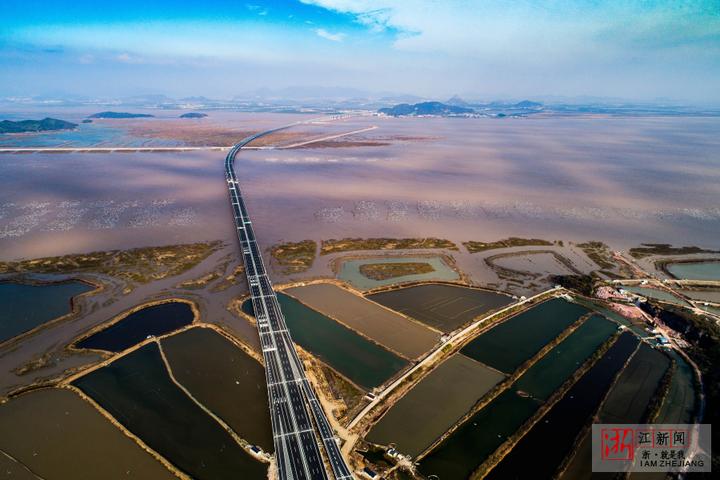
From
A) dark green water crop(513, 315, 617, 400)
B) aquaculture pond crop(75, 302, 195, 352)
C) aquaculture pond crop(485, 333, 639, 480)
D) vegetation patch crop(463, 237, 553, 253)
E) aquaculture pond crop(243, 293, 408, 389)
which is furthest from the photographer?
vegetation patch crop(463, 237, 553, 253)

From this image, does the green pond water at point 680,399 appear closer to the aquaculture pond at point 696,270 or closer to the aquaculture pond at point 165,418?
the aquaculture pond at point 696,270

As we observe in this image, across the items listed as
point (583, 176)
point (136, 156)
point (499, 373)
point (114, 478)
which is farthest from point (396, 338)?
point (136, 156)

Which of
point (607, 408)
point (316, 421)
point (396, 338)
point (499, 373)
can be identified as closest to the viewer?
point (316, 421)

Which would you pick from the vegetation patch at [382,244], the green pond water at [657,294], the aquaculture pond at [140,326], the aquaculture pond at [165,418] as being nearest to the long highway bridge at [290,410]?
the aquaculture pond at [165,418]

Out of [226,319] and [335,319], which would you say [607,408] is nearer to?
[335,319]

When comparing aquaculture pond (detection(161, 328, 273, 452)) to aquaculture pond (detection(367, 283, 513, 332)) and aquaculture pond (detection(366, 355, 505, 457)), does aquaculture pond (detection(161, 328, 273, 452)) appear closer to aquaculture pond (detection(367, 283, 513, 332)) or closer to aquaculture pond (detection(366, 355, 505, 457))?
aquaculture pond (detection(366, 355, 505, 457))

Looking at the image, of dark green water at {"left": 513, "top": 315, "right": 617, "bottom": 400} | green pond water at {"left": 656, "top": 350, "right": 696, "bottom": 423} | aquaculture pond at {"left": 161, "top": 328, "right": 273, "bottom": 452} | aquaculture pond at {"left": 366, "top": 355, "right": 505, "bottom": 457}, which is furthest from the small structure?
green pond water at {"left": 656, "top": 350, "right": 696, "bottom": 423}

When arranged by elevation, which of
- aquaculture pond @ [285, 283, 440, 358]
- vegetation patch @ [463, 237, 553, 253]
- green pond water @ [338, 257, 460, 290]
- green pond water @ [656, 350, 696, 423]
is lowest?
green pond water @ [656, 350, 696, 423]
